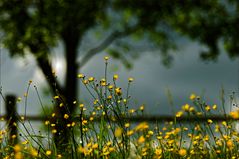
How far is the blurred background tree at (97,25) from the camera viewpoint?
54.5ft

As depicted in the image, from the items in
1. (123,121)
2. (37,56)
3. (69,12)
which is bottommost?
(123,121)

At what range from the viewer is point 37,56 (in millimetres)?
17125

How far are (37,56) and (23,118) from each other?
497 inches

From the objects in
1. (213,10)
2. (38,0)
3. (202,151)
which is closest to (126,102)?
(202,151)

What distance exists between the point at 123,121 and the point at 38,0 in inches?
536

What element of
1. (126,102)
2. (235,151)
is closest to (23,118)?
(126,102)

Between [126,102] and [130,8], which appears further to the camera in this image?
[130,8]

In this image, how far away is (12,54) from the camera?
58.8ft

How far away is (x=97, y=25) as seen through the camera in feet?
62.4

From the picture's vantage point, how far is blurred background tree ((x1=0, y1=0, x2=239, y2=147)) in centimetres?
1661

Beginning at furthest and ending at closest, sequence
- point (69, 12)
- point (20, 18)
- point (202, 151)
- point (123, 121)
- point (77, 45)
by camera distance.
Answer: point (77, 45), point (20, 18), point (69, 12), point (202, 151), point (123, 121)

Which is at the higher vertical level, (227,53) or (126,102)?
(227,53)

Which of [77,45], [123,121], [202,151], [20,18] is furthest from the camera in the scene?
[77,45]

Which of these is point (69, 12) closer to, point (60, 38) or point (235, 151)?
point (60, 38)
